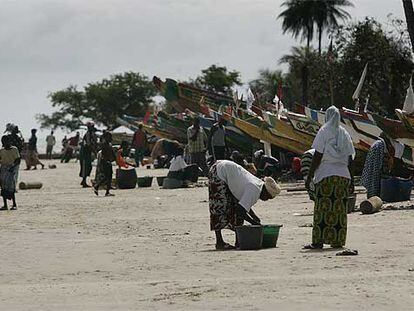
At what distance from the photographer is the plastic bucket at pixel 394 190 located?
1852 cm

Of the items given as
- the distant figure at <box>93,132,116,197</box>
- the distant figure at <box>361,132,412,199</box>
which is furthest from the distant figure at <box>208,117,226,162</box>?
the distant figure at <box>361,132,412,199</box>

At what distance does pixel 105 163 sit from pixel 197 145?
4691 millimetres

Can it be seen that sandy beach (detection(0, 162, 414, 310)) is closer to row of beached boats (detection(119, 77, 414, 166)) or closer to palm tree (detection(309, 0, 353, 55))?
row of beached boats (detection(119, 77, 414, 166))

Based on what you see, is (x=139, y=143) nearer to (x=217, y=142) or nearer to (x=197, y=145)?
(x=197, y=145)

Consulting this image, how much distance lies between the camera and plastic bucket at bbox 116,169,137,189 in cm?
2758

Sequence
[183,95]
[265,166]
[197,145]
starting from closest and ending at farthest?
1. [265,166]
2. [197,145]
3. [183,95]

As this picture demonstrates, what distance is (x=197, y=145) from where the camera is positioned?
29.1 m

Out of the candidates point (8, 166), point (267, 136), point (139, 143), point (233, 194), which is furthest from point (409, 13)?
point (233, 194)

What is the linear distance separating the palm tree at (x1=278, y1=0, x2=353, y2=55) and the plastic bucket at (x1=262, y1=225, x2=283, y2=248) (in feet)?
178

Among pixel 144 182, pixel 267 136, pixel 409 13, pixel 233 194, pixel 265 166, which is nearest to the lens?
pixel 233 194

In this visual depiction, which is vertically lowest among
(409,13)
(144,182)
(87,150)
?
(144,182)

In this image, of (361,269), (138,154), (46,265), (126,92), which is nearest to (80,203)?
(46,265)

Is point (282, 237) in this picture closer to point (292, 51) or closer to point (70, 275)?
point (70, 275)

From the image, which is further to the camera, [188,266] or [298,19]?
[298,19]
